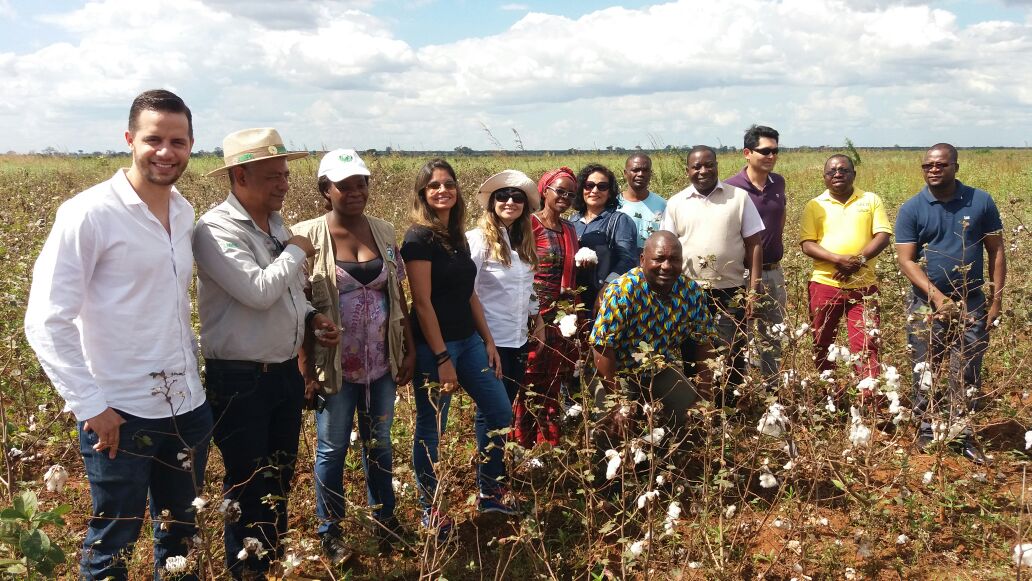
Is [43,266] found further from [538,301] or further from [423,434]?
[538,301]

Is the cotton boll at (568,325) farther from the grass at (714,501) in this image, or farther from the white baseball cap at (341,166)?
the white baseball cap at (341,166)

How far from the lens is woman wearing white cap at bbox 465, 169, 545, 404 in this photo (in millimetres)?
3455

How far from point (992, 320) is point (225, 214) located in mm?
3729

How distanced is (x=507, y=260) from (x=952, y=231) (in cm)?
252

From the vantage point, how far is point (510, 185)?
3.53m

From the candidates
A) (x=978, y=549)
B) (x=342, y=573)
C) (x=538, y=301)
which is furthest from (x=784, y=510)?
(x=342, y=573)

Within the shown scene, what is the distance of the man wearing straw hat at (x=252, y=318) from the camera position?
2.38m

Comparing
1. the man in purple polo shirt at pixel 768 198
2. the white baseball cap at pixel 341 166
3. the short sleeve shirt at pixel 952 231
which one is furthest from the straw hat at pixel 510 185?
the short sleeve shirt at pixel 952 231

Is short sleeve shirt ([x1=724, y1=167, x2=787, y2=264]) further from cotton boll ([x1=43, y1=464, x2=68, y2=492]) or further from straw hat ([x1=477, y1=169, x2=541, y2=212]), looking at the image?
cotton boll ([x1=43, y1=464, x2=68, y2=492])

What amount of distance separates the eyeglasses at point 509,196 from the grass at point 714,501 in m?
1.10

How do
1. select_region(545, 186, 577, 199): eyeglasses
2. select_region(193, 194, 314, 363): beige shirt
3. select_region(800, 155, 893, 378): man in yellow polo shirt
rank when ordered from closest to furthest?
1. select_region(193, 194, 314, 363): beige shirt
2. select_region(545, 186, 577, 199): eyeglasses
3. select_region(800, 155, 893, 378): man in yellow polo shirt

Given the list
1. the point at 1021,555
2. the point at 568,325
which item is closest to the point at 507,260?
the point at 568,325

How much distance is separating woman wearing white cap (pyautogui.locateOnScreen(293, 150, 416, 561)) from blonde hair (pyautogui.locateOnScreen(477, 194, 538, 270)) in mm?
553

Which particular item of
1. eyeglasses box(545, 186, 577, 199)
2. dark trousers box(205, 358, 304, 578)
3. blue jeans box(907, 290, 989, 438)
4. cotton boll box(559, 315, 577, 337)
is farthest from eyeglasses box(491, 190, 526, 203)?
blue jeans box(907, 290, 989, 438)
